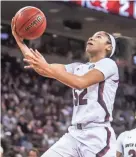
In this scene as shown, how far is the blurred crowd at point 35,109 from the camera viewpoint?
12.0 meters

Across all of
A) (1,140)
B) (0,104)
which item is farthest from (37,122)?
(1,140)

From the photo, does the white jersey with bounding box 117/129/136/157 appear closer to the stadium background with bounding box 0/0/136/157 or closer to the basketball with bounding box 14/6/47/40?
the basketball with bounding box 14/6/47/40

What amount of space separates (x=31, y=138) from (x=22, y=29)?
329 inches

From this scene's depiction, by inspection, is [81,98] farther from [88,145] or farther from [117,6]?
[117,6]

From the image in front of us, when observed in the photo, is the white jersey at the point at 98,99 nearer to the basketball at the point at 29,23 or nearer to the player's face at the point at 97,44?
the player's face at the point at 97,44

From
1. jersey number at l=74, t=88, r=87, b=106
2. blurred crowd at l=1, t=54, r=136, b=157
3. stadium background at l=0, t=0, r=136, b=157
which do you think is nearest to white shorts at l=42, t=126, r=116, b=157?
jersey number at l=74, t=88, r=87, b=106

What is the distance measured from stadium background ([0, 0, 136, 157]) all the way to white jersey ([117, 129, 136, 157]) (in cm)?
580

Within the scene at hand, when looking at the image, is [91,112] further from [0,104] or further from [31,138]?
[0,104]

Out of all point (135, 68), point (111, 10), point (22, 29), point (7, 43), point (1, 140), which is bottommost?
point (135, 68)

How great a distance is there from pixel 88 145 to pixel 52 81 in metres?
14.6

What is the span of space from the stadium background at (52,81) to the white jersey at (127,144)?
5.80 m

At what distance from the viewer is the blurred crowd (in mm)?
11992

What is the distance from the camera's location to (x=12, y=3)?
15719 mm

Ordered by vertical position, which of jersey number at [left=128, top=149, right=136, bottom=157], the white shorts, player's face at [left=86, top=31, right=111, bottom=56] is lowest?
jersey number at [left=128, top=149, right=136, bottom=157]
